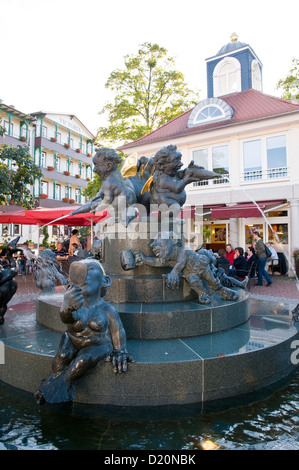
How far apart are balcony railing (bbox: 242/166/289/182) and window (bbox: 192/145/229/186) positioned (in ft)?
3.83

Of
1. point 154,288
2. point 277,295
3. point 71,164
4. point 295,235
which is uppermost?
point 71,164

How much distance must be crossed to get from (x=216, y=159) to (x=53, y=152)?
2191cm

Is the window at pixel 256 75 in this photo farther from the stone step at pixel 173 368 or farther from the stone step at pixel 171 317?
the stone step at pixel 173 368

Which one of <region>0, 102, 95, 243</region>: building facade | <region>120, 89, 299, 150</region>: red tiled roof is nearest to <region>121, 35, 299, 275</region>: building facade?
<region>120, 89, 299, 150</region>: red tiled roof

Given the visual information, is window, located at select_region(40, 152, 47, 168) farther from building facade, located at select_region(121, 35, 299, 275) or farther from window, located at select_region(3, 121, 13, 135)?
building facade, located at select_region(121, 35, 299, 275)

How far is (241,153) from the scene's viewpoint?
682 inches

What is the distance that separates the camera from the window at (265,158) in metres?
16.2

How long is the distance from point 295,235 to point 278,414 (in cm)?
1426

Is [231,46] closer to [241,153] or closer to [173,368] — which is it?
[241,153]

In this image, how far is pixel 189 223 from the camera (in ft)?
61.7

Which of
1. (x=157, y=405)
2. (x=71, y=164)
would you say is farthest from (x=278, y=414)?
(x=71, y=164)

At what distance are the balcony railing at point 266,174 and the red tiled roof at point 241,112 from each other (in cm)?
262

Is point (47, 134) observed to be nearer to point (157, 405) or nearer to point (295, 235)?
point (295, 235)

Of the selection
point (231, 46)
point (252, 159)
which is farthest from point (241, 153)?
point (231, 46)
